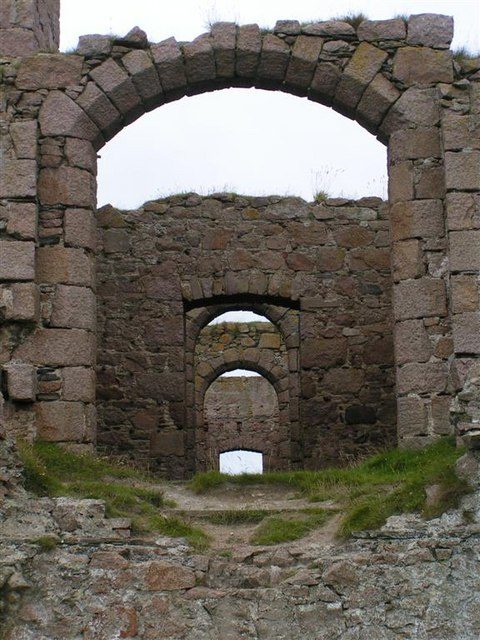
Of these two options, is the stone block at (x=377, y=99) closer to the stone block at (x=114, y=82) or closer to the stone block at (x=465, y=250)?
the stone block at (x=465, y=250)

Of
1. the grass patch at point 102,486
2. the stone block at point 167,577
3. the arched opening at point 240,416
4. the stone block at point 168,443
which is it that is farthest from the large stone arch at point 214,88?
the arched opening at point 240,416

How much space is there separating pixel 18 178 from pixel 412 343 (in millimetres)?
3728

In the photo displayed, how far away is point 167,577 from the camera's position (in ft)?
20.7

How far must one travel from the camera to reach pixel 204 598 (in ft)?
20.5

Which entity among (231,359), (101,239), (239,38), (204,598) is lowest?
(204,598)

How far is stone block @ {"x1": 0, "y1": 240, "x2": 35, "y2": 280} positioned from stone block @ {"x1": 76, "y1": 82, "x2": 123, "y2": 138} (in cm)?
141

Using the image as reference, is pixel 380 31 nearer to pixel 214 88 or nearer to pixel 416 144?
pixel 416 144

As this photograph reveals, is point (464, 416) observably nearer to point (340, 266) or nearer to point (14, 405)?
point (14, 405)

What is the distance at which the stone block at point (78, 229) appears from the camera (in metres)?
9.07

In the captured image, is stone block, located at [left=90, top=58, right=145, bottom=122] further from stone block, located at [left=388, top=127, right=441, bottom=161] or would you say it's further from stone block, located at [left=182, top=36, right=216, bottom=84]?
stone block, located at [left=388, top=127, right=441, bottom=161]

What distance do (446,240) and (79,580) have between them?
177 inches

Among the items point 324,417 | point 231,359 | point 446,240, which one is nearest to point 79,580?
point 446,240

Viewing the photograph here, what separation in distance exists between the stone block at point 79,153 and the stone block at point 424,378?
3409mm

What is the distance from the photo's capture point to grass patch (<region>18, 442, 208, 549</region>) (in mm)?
6922
